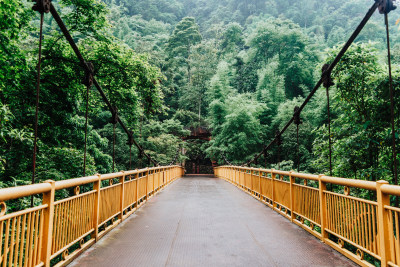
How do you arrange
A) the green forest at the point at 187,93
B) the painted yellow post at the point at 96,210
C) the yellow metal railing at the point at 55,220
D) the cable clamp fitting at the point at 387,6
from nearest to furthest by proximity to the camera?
1. the yellow metal railing at the point at 55,220
2. the cable clamp fitting at the point at 387,6
3. the painted yellow post at the point at 96,210
4. the green forest at the point at 187,93

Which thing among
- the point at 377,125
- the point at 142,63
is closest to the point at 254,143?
the point at 142,63

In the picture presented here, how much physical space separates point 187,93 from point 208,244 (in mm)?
39074

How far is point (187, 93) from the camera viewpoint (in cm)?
4156

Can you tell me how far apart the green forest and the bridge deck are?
300 centimetres

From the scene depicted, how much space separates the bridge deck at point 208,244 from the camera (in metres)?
2.78

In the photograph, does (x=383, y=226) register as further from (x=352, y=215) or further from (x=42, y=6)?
(x=42, y=6)

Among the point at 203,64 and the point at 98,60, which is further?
the point at 203,64

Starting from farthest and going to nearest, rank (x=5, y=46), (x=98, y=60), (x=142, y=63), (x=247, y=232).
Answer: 1. (x=142, y=63)
2. (x=98, y=60)
3. (x=5, y=46)
4. (x=247, y=232)

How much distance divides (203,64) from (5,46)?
137 ft

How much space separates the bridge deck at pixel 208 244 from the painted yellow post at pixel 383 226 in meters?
0.65

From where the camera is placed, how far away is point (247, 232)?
13.0 ft

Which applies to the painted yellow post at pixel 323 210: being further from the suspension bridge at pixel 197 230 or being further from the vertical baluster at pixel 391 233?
the vertical baluster at pixel 391 233

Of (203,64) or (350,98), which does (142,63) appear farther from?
(203,64)

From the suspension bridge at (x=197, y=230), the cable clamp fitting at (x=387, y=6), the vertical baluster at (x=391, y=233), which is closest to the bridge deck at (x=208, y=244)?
the suspension bridge at (x=197, y=230)
